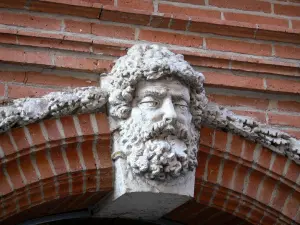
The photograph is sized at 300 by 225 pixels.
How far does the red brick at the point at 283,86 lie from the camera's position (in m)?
3.94

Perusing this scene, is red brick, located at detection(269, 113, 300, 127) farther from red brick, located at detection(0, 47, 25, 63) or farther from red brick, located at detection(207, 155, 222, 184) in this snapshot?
red brick, located at detection(0, 47, 25, 63)

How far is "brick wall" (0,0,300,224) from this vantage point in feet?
11.8

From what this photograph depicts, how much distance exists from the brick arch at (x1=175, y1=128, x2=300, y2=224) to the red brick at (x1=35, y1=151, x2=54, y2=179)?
84 cm

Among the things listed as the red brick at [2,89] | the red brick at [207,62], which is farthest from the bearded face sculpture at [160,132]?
the red brick at [2,89]

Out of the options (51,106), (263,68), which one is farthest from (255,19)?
(51,106)

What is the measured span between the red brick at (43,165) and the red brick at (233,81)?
104 cm

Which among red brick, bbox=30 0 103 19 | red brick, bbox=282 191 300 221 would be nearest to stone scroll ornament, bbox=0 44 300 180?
red brick, bbox=30 0 103 19

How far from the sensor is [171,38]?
3.88 metres

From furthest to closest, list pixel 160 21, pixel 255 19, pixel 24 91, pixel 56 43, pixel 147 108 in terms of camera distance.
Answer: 1. pixel 255 19
2. pixel 160 21
3. pixel 56 43
4. pixel 24 91
5. pixel 147 108

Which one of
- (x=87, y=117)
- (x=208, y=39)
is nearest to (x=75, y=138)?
(x=87, y=117)

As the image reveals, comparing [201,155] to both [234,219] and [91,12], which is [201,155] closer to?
[234,219]

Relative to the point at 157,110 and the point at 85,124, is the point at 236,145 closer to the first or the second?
the point at 157,110

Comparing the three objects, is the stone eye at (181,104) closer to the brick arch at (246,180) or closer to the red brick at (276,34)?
the brick arch at (246,180)

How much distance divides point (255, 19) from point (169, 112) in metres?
1.09
